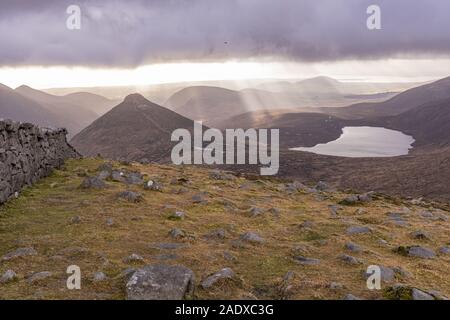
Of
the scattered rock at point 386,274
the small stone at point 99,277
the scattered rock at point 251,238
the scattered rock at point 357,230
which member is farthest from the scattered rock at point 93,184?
the scattered rock at point 386,274

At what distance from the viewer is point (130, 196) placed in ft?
76.8

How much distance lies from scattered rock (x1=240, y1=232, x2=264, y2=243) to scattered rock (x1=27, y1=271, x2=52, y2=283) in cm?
751

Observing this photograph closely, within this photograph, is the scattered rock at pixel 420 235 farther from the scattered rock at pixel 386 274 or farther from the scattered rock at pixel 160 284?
the scattered rock at pixel 160 284

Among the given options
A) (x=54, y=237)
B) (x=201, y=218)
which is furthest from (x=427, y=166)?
(x=54, y=237)

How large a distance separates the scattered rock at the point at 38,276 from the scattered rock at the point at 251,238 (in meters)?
7.51

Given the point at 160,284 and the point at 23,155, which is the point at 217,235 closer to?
the point at 160,284

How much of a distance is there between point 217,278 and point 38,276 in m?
4.95

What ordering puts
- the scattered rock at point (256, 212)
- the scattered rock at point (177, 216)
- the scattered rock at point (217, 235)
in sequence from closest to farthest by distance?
the scattered rock at point (217, 235) → the scattered rock at point (177, 216) → the scattered rock at point (256, 212)

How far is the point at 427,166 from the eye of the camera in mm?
101250

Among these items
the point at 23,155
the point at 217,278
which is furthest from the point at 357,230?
the point at 23,155

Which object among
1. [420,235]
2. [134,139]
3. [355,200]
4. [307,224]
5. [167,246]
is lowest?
[134,139]

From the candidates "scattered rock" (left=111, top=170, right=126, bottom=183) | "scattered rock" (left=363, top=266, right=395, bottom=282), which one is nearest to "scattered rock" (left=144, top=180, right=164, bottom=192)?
"scattered rock" (left=111, top=170, right=126, bottom=183)

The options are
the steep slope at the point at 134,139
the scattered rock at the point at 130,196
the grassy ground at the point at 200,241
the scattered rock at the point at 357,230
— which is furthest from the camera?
the steep slope at the point at 134,139

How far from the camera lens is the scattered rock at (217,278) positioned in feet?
41.3
